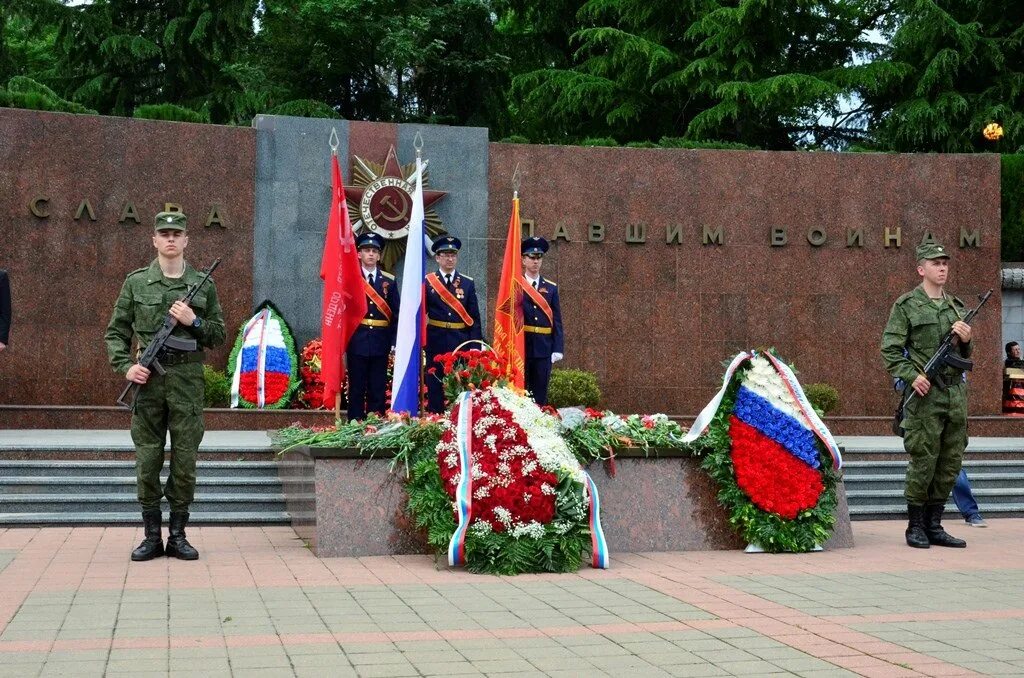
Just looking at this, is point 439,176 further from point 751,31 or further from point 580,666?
point 580,666

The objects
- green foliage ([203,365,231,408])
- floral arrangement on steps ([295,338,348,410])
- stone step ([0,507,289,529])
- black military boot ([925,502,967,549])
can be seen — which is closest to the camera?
black military boot ([925,502,967,549])

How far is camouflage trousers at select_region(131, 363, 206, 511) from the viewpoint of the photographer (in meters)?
7.16

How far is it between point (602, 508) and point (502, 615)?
2169 mm

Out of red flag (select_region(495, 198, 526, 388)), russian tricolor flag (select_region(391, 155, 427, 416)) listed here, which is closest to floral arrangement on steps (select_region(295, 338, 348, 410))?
red flag (select_region(495, 198, 526, 388))

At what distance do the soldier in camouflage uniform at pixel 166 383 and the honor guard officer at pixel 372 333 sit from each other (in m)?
2.82

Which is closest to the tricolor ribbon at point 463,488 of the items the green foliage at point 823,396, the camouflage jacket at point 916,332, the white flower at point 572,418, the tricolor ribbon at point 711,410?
the white flower at point 572,418

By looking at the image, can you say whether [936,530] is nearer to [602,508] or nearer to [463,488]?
[602,508]

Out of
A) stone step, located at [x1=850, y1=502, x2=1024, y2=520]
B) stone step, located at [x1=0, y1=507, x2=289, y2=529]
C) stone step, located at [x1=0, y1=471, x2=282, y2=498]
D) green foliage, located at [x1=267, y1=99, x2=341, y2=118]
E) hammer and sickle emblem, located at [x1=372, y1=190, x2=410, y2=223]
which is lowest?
stone step, located at [x1=850, y1=502, x2=1024, y2=520]

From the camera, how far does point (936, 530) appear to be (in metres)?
8.18

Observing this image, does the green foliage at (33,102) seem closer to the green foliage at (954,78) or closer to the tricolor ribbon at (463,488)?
the tricolor ribbon at (463,488)

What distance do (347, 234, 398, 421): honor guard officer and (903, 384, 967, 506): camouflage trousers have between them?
4.20 metres

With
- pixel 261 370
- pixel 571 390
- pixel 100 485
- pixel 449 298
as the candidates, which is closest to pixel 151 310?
pixel 100 485

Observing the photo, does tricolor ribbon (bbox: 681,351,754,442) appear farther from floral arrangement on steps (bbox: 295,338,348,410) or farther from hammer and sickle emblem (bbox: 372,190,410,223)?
hammer and sickle emblem (bbox: 372,190,410,223)

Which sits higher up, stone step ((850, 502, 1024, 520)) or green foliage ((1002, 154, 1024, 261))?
green foliage ((1002, 154, 1024, 261))
